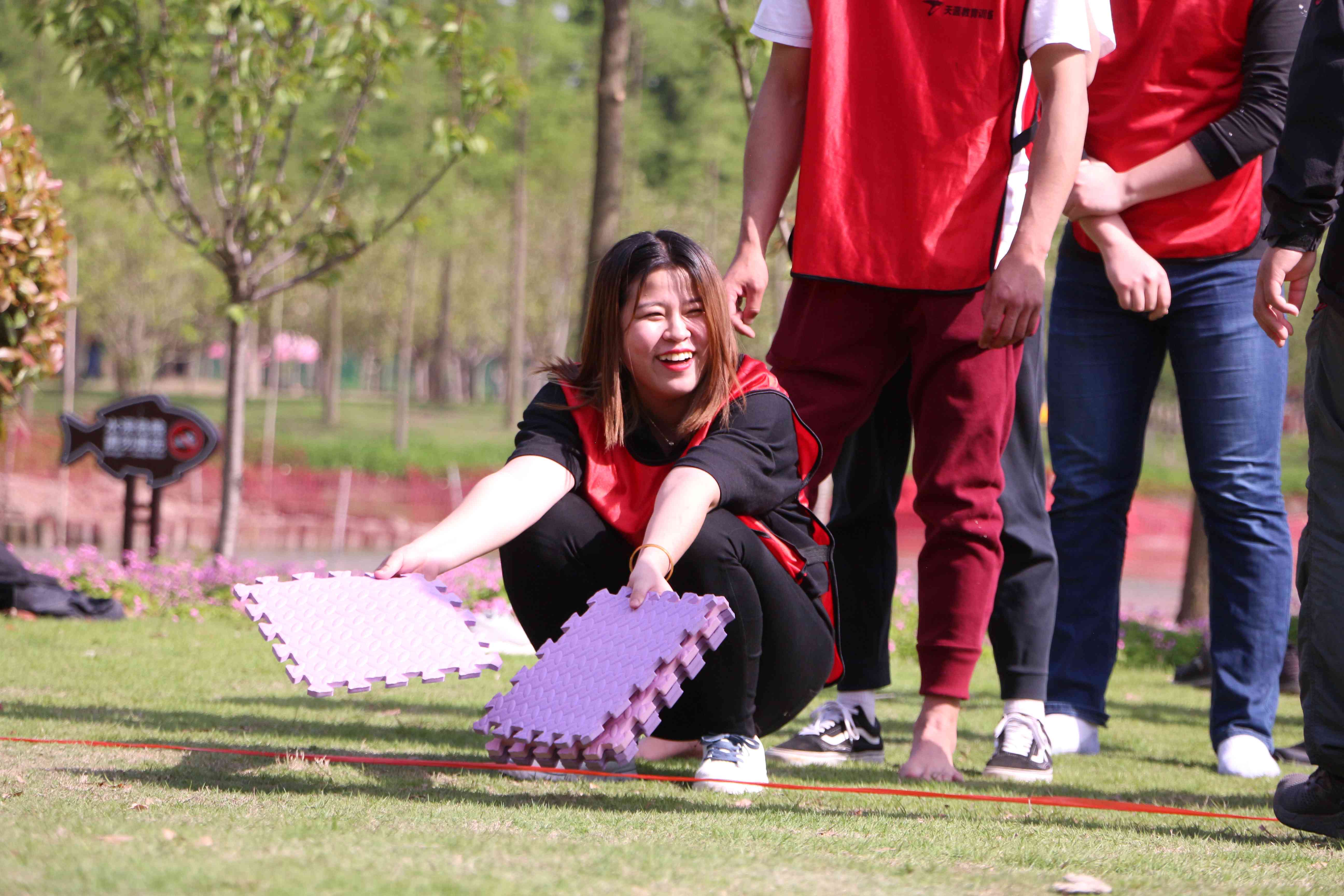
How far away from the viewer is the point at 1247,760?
10.7ft

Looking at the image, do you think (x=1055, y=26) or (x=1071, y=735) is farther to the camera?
(x=1071, y=735)

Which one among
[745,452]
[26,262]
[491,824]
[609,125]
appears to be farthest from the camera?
[609,125]

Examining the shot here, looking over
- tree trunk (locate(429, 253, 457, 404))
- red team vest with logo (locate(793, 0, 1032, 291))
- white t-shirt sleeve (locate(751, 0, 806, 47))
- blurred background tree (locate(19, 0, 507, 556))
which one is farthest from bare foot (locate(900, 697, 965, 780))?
tree trunk (locate(429, 253, 457, 404))

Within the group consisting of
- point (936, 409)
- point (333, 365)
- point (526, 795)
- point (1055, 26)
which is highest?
point (1055, 26)

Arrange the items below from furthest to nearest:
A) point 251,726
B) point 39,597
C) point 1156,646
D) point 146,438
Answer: point 146,438 → point 1156,646 → point 39,597 → point 251,726

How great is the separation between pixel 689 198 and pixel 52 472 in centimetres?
1851

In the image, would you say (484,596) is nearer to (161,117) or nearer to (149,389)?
(161,117)

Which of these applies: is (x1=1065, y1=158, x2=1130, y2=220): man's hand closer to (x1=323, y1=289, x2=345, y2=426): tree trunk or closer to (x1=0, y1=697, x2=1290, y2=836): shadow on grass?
(x1=0, y1=697, x2=1290, y2=836): shadow on grass

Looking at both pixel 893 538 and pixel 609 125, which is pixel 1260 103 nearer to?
pixel 893 538

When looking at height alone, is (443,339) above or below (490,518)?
below

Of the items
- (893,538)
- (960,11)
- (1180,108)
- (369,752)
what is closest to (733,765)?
(369,752)

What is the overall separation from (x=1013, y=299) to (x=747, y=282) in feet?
2.08

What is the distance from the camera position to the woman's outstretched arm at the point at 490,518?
8.29 feet

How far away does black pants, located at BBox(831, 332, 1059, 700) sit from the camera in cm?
330
